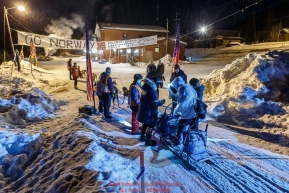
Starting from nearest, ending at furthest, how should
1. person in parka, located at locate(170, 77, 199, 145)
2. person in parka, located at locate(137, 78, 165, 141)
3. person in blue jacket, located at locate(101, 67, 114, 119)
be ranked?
1. person in parka, located at locate(170, 77, 199, 145)
2. person in parka, located at locate(137, 78, 165, 141)
3. person in blue jacket, located at locate(101, 67, 114, 119)

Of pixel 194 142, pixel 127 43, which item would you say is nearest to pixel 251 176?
pixel 194 142

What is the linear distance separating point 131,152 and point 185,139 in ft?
4.08

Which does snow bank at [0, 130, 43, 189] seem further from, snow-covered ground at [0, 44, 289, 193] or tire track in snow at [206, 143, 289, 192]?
tire track in snow at [206, 143, 289, 192]

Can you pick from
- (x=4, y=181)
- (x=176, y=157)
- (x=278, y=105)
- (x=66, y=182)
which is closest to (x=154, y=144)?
(x=176, y=157)

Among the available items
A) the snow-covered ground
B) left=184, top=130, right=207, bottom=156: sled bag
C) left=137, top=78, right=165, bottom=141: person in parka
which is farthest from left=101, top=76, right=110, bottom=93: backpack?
left=184, top=130, right=207, bottom=156: sled bag

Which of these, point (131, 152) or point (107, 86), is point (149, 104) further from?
point (107, 86)

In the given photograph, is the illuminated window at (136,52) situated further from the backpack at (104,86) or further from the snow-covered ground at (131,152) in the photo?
the backpack at (104,86)

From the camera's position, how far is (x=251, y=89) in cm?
839

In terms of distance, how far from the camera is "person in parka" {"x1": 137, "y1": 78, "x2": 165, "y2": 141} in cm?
474

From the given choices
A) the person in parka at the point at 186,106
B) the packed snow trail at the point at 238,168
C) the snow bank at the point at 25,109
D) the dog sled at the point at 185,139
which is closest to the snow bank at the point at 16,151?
the packed snow trail at the point at 238,168

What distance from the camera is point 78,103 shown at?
989cm

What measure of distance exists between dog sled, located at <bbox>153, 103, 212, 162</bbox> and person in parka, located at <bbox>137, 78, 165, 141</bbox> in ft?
0.88

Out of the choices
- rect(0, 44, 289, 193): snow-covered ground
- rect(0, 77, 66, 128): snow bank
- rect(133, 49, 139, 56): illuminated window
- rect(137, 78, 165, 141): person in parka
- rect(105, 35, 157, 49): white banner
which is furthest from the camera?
rect(133, 49, 139, 56): illuminated window

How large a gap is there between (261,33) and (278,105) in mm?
53748
